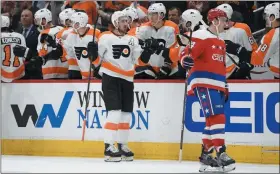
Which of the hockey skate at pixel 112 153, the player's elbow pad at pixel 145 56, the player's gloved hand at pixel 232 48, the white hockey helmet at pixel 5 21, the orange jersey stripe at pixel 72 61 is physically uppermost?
the white hockey helmet at pixel 5 21

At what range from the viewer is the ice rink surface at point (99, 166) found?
23.4ft

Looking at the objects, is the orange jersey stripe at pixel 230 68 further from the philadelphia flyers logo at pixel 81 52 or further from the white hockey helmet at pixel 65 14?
the white hockey helmet at pixel 65 14

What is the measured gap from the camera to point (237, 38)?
793cm

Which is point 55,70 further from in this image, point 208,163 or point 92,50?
point 208,163

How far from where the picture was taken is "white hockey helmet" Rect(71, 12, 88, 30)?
27.1 feet

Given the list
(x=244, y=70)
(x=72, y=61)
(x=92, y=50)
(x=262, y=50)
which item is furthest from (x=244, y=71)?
(x=72, y=61)

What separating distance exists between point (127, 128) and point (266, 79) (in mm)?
1346

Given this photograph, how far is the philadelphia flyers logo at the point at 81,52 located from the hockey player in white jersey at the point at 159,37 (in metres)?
0.54

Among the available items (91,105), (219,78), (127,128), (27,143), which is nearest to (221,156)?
(219,78)

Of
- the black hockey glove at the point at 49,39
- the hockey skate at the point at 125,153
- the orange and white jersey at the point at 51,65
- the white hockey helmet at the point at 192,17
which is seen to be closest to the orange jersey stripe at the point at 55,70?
the orange and white jersey at the point at 51,65

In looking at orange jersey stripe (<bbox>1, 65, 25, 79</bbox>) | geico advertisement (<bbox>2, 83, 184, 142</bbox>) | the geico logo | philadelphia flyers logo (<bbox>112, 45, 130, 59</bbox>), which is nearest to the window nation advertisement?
geico advertisement (<bbox>2, 83, 184, 142</bbox>)

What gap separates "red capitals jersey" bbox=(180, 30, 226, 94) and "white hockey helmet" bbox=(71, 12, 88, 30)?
5.18ft

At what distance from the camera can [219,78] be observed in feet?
23.1

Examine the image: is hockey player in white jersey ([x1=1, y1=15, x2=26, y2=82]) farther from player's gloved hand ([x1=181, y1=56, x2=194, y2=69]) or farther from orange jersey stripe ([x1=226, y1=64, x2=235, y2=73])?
player's gloved hand ([x1=181, y1=56, x2=194, y2=69])
